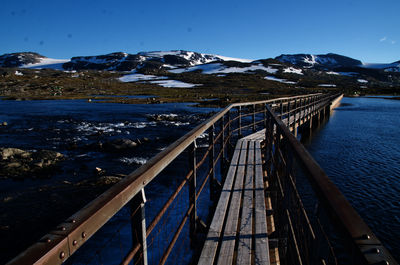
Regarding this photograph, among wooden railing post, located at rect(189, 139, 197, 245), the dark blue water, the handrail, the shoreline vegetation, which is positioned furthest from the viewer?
the shoreline vegetation

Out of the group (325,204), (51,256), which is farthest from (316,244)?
(51,256)

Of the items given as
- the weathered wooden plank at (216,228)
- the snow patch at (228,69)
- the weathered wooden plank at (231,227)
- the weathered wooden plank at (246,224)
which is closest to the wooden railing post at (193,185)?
the weathered wooden plank at (216,228)

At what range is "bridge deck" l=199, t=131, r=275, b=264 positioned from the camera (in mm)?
2727

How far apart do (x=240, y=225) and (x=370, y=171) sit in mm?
8222

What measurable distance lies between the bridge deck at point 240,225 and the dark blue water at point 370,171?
139 inches

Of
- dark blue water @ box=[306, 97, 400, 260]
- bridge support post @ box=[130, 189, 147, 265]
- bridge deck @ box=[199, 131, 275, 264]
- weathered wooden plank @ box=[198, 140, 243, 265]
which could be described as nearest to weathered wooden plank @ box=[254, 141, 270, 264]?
bridge deck @ box=[199, 131, 275, 264]

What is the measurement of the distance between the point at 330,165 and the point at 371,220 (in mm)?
3902

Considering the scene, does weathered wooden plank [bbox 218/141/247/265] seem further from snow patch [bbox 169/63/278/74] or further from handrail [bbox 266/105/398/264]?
snow patch [bbox 169/63/278/74]

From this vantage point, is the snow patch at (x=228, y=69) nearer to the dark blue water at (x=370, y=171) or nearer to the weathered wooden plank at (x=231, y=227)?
the dark blue water at (x=370, y=171)

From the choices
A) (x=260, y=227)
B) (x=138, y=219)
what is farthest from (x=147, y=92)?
(x=138, y=219)

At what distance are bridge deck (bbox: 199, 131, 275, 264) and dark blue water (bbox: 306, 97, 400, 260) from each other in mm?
3537

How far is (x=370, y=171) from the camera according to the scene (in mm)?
9391

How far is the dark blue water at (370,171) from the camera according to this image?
641 cm

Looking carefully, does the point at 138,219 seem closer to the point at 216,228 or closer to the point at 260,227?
the point at 216,228
